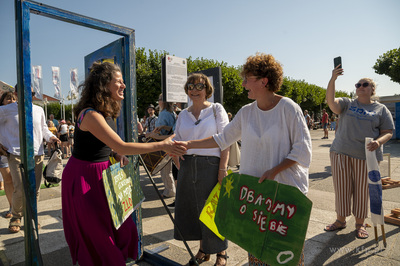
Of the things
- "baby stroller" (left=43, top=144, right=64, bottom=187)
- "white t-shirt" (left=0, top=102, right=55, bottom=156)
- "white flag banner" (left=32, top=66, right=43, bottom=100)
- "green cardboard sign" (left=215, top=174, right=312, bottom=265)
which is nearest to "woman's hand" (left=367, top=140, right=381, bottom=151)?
"green cardboard sign" (left=215, top=174, right=312, bottom=265)

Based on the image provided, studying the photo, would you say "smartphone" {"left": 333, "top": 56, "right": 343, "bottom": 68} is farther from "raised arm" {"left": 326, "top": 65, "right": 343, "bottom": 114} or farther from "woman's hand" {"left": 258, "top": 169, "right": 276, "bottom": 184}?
"woman's hand" {"left": 258, "top": 169, "right": 276, "bottom": 184}

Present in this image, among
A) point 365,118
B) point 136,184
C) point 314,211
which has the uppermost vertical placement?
point 365,118

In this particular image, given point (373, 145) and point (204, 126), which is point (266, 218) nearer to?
point (204, 126)

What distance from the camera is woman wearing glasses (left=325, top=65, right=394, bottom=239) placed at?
3461 mm

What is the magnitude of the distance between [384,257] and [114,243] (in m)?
2.78

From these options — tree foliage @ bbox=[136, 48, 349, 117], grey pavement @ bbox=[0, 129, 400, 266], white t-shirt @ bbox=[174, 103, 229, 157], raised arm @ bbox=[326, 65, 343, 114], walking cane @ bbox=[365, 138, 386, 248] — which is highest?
tree foliage @ bbox=[136, 48, 349, 117]

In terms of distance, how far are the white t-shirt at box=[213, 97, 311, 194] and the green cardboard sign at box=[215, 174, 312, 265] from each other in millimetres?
138

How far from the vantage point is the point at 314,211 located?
4484 mm

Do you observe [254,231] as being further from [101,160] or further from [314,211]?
[314,211]

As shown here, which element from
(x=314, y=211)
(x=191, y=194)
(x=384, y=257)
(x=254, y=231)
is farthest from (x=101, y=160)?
(x=314, y=211)

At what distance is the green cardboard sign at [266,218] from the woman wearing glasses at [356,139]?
6.95 feet

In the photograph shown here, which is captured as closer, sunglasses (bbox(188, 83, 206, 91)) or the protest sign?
the protest sign

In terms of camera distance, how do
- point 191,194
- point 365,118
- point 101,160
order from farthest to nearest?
point 365,118
point 191,194
point 101,160

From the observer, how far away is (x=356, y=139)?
3.52 metres
